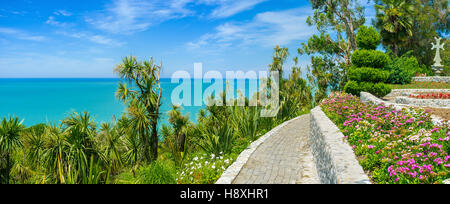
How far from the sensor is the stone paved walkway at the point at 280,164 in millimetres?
6195

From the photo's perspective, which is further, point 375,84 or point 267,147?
point 375,84

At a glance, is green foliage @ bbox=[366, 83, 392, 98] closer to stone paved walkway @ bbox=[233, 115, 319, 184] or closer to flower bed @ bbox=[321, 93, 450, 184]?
stone paved walkway @ bbox=[233, 115, 319, 184]

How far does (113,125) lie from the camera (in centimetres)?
1409

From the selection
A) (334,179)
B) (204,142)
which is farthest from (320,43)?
(334,179)

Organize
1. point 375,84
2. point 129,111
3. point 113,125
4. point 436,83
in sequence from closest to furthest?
point 129,111 → point 113,125 → point 375,84 → point 436,83

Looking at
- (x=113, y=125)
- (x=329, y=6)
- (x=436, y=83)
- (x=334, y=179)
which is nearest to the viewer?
(x=334, y=179)

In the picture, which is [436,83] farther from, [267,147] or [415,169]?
[415,169]

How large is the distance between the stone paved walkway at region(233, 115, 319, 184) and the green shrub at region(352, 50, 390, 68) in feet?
29.1

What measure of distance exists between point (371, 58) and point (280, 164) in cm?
1247

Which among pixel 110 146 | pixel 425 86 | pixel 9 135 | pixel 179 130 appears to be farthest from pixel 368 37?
pixel 9 135

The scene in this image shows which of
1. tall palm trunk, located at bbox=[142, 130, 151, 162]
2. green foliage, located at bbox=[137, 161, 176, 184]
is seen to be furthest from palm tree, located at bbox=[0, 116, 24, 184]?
green foliage, located at bbox=[137, 161, 176, 184]

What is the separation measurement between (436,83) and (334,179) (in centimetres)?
2440

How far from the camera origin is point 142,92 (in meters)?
12.5
